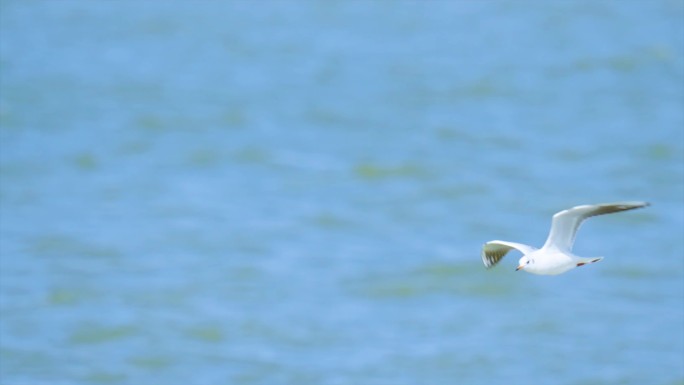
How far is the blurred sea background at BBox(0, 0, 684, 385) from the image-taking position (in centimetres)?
1870

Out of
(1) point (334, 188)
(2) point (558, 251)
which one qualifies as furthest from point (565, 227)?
(1) point (334, 188)

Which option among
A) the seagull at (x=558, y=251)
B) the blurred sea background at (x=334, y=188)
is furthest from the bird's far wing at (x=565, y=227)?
the blurred sea background at (x=334, y=188)

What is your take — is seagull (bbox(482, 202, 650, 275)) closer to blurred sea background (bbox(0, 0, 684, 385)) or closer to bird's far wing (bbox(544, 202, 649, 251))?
bird's far wing (bbox(544, 202, 649, 251))

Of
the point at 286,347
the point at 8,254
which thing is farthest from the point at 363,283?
the point at 8,254

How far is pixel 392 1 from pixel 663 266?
12.2 meters

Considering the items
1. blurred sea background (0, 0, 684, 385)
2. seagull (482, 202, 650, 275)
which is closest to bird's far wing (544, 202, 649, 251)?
seagull (482, 202, 650, 275)

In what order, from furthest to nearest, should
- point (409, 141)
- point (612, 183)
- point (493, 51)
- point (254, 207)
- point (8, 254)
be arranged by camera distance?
point (493, 51)
point (409, 141)
point (612, 183)
point (254, 207)
point (8, 254)

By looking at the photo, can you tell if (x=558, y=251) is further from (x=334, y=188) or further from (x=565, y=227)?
(x=334, y=188)

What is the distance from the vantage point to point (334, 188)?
25.2 metres

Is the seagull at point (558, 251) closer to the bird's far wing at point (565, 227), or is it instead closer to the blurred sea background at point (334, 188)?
the bird's far wing at point (565, 227)

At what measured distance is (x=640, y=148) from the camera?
2736cm

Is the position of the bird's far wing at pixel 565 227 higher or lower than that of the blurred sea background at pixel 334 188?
lower

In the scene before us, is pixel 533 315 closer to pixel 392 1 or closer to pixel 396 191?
pixel 396 191

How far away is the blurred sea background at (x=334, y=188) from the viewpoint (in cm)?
1870
